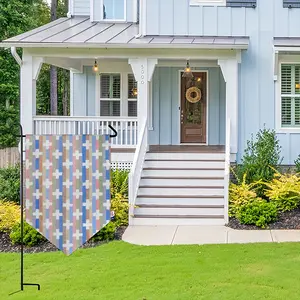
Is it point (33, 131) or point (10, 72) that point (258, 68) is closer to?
point (33, 131)

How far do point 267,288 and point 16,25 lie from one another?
58.3 ft

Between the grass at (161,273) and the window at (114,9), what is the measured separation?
8.85 metres

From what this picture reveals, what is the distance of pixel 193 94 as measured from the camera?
45.2 feet

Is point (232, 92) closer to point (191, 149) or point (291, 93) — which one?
point (291, 93)

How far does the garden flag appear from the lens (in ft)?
18.3

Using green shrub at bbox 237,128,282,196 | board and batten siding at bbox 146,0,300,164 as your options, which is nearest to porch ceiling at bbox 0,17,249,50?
board and batten siding at bbox 146,0,300,164

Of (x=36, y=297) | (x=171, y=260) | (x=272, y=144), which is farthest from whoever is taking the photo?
(x=272, y=144)

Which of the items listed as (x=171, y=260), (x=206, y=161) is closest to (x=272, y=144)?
(x=206, y=161)

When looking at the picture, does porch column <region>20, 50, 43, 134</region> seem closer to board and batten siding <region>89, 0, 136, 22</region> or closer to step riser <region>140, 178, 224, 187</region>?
step riser <region>140, 178, 224, 187</region>

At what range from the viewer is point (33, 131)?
37.6ft

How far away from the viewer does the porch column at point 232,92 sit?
446 inches

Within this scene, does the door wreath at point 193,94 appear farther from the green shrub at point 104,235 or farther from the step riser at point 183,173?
the green shrub at point 104,235

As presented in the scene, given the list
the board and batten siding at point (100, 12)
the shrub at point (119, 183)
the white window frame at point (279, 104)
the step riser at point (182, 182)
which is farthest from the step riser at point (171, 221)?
the board and batten siding at point (100, 12)

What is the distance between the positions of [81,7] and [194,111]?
16.9 ft
